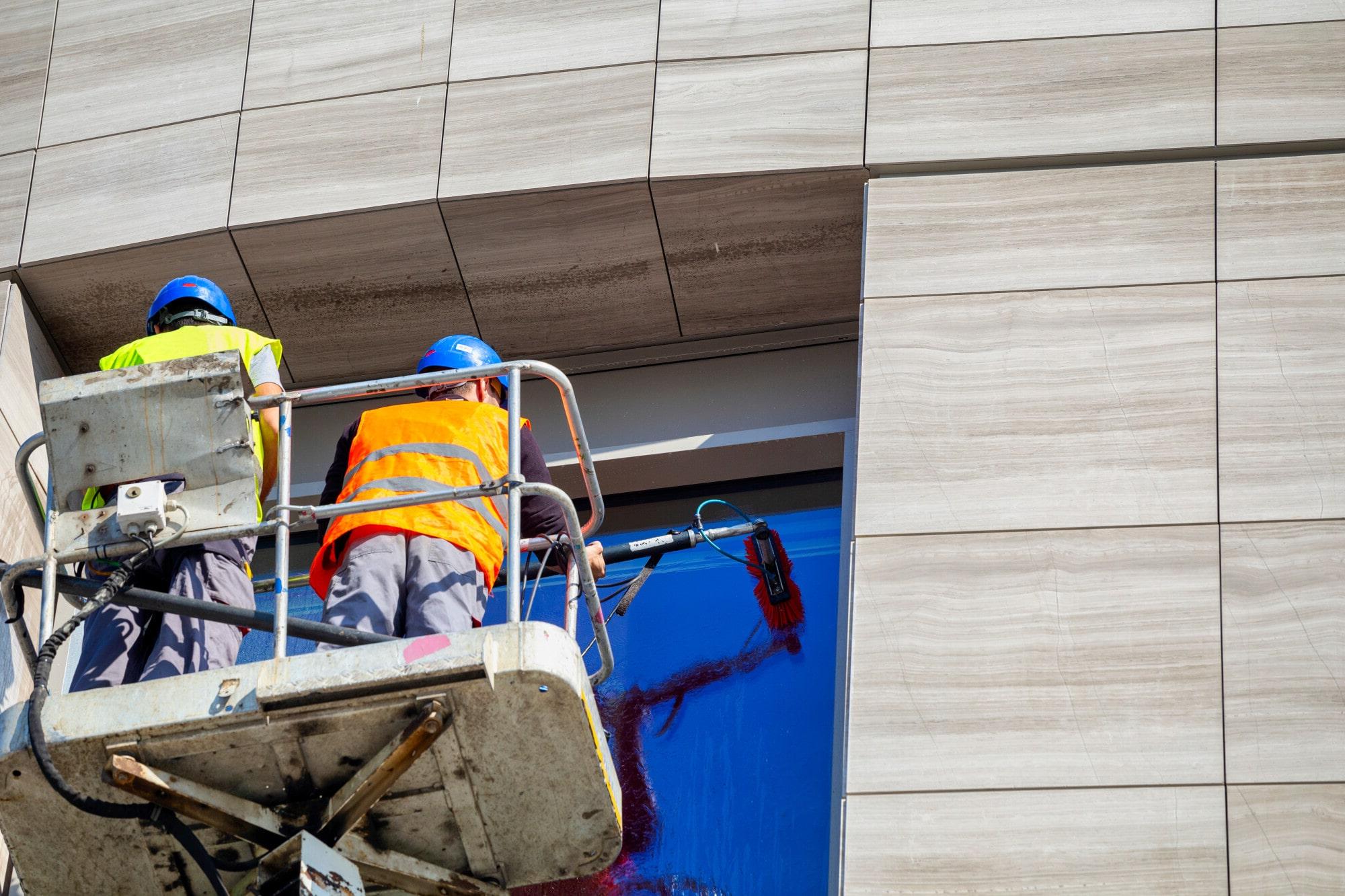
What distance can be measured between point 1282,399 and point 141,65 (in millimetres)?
5619

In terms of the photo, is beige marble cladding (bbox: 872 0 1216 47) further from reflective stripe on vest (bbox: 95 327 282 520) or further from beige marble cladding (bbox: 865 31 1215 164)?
reflective stripe on vest (bbox: 95 327 282 520)

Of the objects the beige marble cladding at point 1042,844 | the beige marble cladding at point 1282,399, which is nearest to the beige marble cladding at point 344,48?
the beige marble cladding at point 1282,399

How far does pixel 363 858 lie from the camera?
487 cm

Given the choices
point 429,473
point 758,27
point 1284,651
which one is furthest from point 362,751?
point 758,27

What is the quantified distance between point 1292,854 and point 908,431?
81.1 inches

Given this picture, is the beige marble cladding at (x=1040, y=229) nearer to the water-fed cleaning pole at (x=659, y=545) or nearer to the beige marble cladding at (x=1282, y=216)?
the beige marble cladding at (x=1282, y=216)

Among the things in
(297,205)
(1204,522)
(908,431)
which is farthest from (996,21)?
(297,205)

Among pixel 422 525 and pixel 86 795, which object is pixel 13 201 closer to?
pixel 422 525

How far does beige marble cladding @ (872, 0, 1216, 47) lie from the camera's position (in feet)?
23.5

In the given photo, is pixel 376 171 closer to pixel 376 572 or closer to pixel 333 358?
pixel 333 358

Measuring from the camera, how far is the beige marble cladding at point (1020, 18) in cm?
715

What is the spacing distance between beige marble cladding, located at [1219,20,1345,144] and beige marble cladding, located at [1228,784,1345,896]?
2.96m

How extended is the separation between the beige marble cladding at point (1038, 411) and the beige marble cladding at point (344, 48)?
2669 millimetres

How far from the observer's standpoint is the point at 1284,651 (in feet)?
18.0
